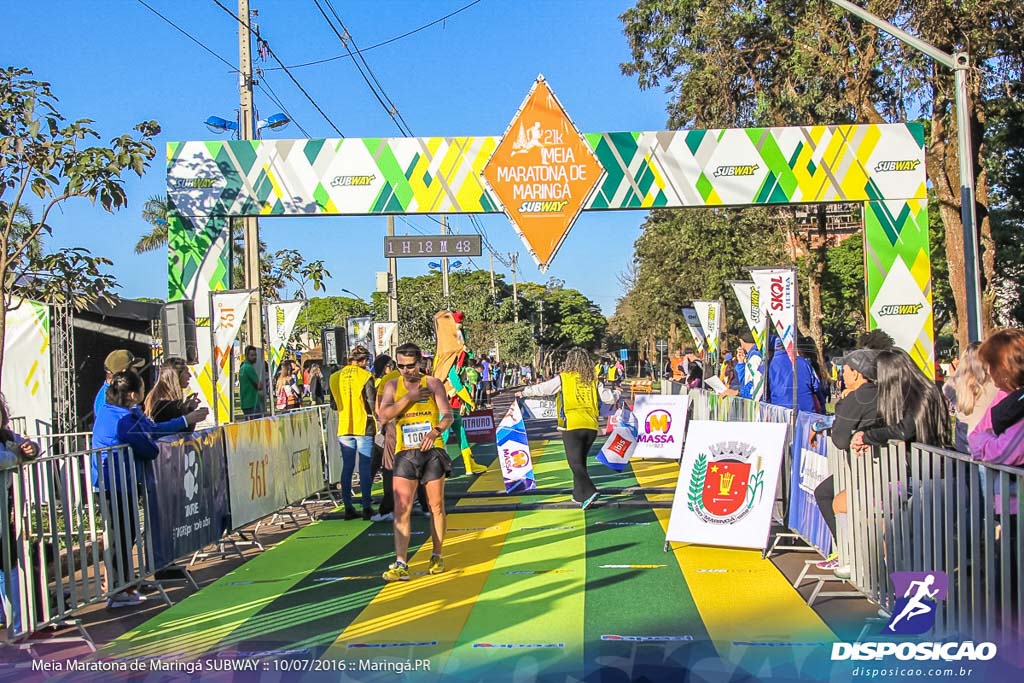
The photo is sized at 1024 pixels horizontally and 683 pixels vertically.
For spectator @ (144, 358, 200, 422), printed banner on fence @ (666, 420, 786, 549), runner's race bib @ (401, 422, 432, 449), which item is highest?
spectator @ (144, 358, 200, 422)

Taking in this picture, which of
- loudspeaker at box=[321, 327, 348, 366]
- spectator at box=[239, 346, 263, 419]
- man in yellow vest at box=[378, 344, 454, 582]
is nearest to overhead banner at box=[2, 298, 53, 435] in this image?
spectator at box=[239, 346, 263, 419]

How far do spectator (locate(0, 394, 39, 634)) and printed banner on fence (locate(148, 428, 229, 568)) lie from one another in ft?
4.56

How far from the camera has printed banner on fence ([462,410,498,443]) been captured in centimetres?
1776

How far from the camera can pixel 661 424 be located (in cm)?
1603

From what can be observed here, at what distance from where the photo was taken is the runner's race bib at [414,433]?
824 centimetres

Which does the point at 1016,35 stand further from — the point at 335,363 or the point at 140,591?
the point at 140,591

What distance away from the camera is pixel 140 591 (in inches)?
329

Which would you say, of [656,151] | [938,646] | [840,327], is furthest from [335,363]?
[840,327]

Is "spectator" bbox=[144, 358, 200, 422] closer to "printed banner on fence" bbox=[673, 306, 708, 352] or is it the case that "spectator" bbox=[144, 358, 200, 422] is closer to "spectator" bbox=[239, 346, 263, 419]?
"spectator" bbox=[239, 346, 263, 419]

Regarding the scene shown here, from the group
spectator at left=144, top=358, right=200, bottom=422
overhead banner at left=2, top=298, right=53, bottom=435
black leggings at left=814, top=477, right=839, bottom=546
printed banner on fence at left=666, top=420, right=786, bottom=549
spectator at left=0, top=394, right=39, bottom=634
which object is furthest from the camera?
overhead banner at left=2, top=298, right=53, bottom=435

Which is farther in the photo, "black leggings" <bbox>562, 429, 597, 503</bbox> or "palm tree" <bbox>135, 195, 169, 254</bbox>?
"palm tree" <bbox>135, 195, 169, 254</bbox>

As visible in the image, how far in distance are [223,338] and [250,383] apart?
12.6 feet

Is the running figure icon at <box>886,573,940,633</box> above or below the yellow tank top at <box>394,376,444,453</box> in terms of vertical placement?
below

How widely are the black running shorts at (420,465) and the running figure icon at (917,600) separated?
146 inches
